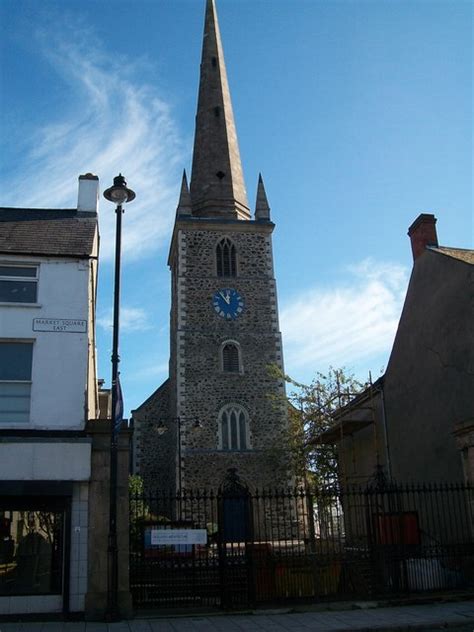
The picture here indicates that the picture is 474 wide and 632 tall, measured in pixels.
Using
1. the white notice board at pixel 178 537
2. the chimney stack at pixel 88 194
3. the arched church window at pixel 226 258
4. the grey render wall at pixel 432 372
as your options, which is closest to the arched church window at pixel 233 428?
the arched church window at pixel 226 258

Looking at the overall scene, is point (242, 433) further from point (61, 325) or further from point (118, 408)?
point (118, 408)

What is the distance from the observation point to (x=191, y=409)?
34312 mm

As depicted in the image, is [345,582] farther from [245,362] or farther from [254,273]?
[254,273]

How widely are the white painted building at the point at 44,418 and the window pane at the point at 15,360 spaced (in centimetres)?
2

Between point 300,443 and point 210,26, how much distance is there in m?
30.8

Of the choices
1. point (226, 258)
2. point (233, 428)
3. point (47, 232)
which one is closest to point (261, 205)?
point (226, 258)

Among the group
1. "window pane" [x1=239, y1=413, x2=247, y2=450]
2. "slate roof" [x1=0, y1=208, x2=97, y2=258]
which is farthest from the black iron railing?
"window pane" [x1=239, y1=413, x2=247, y2=450]

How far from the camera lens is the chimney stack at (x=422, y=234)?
19.3m

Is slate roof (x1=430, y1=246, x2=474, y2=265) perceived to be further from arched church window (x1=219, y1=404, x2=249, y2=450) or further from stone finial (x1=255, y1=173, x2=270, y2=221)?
stone finial (x1=255, y1=173, x2=270, y2=221)

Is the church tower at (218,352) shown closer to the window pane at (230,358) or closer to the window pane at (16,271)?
the window pane at (230,358)

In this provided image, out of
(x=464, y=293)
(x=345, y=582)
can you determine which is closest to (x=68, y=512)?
(x=345, y=582)

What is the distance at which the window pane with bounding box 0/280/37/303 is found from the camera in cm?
1366

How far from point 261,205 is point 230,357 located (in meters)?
10.0

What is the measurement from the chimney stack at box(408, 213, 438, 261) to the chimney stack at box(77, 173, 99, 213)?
918cm
